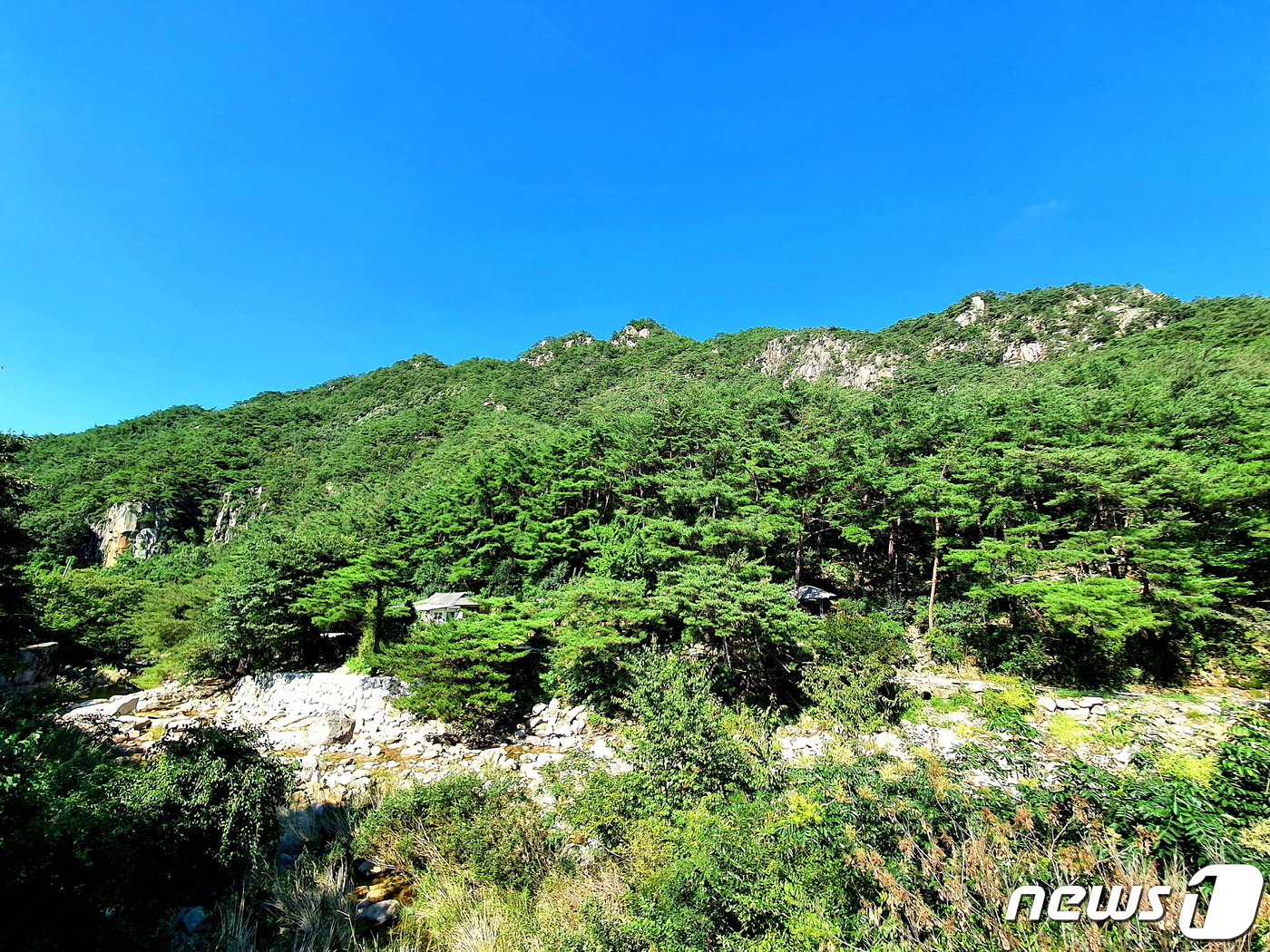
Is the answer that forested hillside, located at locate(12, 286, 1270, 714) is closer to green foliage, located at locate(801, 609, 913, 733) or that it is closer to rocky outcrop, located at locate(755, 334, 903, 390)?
green foliage, located at locate(801, 609, 913, 733)

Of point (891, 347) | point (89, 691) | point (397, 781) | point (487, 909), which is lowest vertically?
point (89, 691)

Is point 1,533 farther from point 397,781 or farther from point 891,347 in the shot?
point 891,347

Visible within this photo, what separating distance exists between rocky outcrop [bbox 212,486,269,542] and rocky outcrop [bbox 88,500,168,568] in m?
4.66

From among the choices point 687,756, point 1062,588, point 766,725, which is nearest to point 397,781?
point 687,756

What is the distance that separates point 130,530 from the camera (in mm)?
48438

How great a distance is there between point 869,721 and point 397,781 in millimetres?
12433

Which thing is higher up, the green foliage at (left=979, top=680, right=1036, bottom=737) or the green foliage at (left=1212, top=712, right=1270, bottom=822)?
the green foliage at (left=1212, top=712, right=1270, bottom=822)

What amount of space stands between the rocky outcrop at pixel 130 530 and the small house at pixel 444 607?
1984 inches

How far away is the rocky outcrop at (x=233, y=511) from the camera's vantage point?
52.2 meters

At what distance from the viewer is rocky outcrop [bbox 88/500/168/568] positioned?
4828 centimetres

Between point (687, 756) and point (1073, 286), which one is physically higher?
point (1073, 286)

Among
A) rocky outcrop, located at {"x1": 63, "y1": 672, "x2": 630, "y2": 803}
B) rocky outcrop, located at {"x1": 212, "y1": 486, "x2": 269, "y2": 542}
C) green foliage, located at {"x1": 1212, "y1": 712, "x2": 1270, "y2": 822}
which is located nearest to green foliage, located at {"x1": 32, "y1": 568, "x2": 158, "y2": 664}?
rocky outcrop, located at {"x1": 63, "y1": 672, "x2": 630, "y2": 803}

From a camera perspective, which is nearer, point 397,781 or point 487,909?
point 487,909

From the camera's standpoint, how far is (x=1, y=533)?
1173cm
